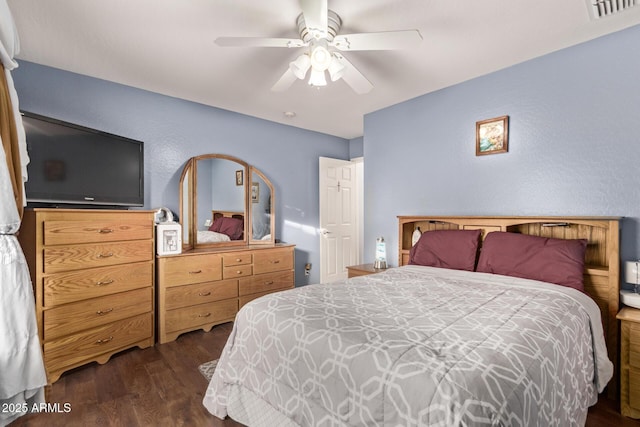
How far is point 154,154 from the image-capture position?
3.05 metres

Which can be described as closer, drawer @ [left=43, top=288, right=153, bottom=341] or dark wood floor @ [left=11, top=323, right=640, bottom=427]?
dark wood floor @ [left=11, top=323, right=640, bottom=427]

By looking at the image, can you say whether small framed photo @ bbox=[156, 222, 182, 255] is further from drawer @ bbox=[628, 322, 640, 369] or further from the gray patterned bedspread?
drawer @ bbox=[628, 322, 640, 369]

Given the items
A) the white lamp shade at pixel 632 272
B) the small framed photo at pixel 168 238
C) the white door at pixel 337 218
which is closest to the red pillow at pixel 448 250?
the white lamp shade at pixel 632 272

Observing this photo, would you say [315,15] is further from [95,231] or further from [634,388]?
[634,388]

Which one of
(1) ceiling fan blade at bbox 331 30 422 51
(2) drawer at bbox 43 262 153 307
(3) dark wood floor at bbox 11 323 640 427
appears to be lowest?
(3) dark wood floor at bbox 11 323 640 427

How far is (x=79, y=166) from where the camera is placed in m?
2.38

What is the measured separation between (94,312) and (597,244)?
3646mm

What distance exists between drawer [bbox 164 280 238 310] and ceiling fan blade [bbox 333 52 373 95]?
2.22 metres

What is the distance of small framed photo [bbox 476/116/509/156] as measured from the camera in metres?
2.58

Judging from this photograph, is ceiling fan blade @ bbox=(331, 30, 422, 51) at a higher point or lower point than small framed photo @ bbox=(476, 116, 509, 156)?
higher

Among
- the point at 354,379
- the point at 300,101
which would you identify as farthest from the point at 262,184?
the point at 354,379

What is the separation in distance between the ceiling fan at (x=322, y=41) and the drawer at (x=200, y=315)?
89.3 inches

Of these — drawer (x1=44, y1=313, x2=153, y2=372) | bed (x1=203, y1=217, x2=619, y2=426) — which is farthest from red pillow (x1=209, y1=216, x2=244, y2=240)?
bed (x1=203, y1=217, x2=619, y2=426)

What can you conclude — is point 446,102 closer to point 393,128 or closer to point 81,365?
point 393,128
